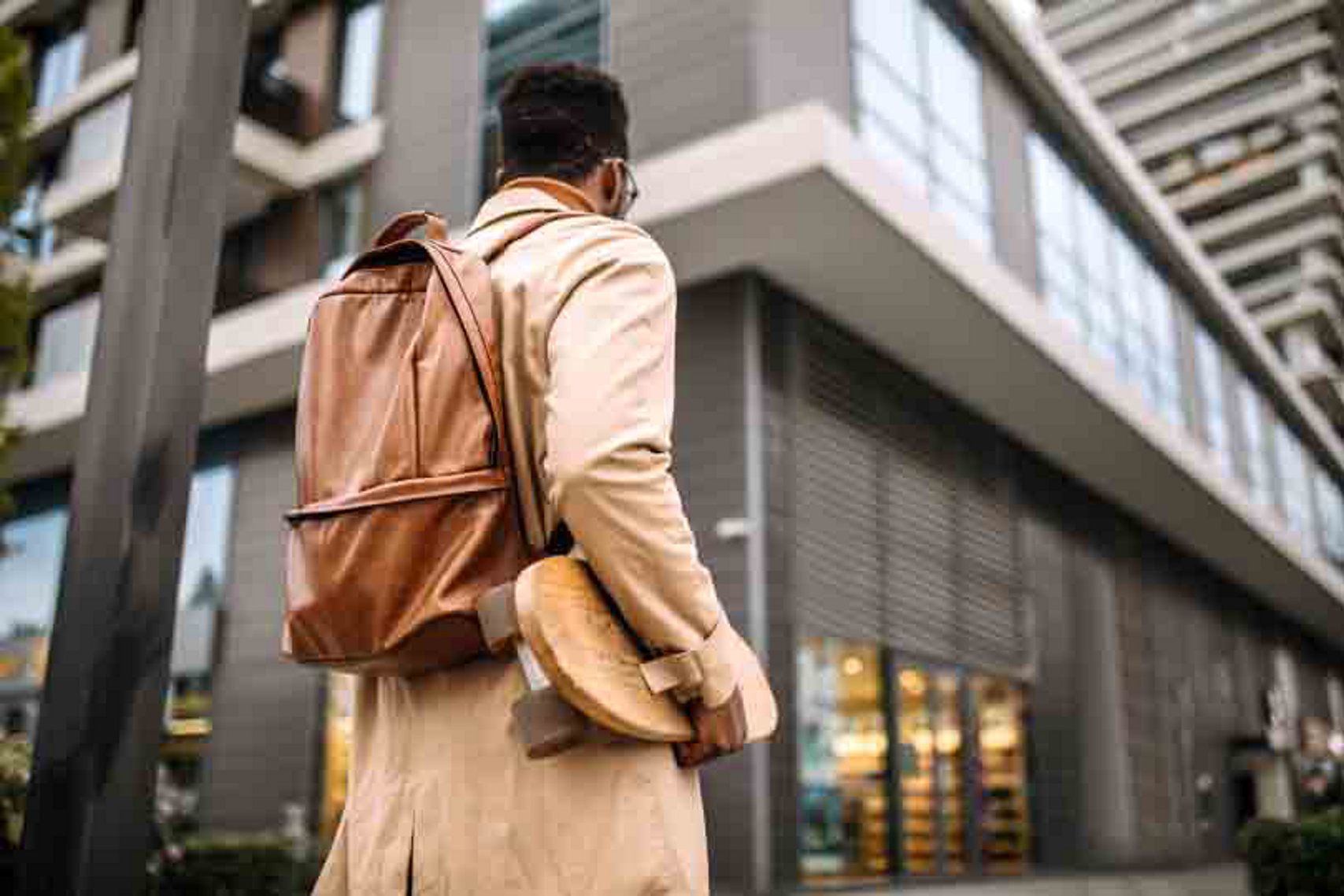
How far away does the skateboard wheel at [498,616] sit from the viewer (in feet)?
4.50

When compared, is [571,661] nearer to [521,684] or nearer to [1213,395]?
[521,684]

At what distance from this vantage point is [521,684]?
1487 millimetres

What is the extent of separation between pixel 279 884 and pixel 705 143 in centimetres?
607

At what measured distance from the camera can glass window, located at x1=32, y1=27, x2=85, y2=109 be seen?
1822 centimetres

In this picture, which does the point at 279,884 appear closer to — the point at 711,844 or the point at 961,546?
the point at 711,844

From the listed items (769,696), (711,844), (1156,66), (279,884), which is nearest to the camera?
(769,696)

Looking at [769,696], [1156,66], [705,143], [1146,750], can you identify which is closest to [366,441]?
[769,696]

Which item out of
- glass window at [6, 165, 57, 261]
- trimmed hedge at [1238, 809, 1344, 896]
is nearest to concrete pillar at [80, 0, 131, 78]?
glass window at [6, 165, 57, 261]

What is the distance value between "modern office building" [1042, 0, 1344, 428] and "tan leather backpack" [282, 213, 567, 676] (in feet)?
142

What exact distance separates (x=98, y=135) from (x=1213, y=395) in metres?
18.7

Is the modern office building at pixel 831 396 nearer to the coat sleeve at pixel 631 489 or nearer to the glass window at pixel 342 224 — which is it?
the glass window at pixel 342 224

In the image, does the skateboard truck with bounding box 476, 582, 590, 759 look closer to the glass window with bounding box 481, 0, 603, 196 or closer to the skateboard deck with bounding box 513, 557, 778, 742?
the skateboard deck with bounding box 513, 557, 778, 742

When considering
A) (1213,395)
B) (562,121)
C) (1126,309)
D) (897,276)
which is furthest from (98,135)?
(1213,395)

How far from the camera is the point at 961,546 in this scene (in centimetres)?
1308
